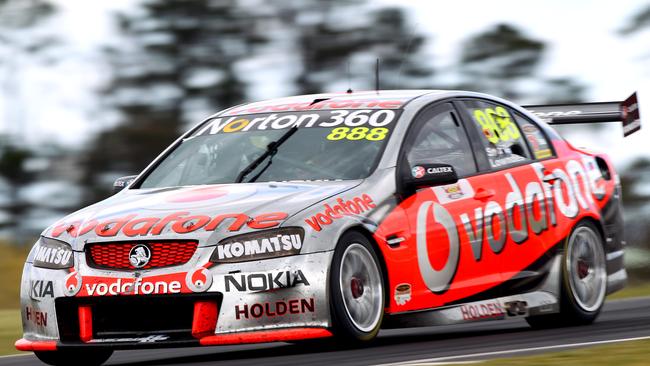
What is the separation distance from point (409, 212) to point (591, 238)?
232 cm

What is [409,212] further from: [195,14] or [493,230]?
[195,14]

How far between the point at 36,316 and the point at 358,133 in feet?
7.00

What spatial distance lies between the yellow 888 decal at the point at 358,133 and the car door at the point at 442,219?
16cm

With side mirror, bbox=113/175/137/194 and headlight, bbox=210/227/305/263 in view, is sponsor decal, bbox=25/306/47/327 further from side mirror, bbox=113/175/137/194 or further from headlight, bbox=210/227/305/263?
side mirror, bbox=113/175/137/194

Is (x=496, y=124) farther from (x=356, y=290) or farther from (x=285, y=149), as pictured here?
(x=356, y=290)

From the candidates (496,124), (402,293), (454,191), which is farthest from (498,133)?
(402,293)

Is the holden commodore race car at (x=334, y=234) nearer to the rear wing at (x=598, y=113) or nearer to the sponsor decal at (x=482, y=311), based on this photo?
the sponsor decal at (x=482, y=311)

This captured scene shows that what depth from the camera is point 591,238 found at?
1012 centimetres

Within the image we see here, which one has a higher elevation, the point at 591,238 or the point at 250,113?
the point at 250,113

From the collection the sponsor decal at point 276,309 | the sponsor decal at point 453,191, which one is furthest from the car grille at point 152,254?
the sponsor decal at point 453,191

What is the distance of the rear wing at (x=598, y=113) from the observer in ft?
36.4

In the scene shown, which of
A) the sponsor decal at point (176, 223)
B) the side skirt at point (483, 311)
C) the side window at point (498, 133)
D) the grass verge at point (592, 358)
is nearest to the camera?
the grass verge at point (592, 358)

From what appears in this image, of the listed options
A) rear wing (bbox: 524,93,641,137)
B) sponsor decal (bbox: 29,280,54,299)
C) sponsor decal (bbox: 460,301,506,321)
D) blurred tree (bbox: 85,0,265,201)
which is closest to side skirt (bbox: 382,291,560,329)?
sponsor decal (bbox: 460,301,506,321)

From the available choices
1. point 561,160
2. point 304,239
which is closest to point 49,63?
point 561,160
